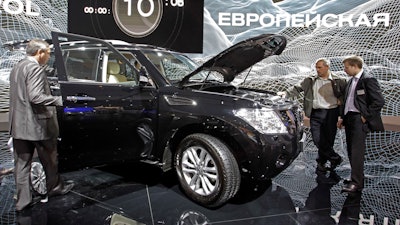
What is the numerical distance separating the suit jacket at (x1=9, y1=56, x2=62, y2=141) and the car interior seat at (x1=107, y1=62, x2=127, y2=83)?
32.1 inches

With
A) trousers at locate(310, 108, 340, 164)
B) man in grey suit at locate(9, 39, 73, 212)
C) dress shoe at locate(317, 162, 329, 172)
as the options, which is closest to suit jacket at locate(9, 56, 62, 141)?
man in grey suit at locate(9, 39, 73, 212)

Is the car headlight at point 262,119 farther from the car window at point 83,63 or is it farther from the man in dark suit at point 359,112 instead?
the car window at point 83,63

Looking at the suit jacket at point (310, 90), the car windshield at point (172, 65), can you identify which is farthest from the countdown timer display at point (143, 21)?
the suit jacket at point (310, 90)

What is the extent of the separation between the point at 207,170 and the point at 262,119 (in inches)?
28.8

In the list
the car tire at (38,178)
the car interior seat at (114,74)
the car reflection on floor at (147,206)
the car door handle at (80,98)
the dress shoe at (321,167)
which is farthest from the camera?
the dress shoe at (321,167)

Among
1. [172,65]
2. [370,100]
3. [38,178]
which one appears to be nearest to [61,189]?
[38,178]

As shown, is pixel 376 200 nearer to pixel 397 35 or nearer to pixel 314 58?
pixel 314 58

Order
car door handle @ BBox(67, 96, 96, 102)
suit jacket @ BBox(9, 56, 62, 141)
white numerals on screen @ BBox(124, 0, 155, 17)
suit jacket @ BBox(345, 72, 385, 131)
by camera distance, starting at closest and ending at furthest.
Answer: suit jacket @ BBox(9, 56, 62, 141)
car door handle @ BBox(67, 96, 96, 102)
suit jacket @ BBox(345, 72, 385, 131)
white numerals on screen @ BBox(124, 0, 155, 17)

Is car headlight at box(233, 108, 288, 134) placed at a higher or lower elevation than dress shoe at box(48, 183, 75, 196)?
higher

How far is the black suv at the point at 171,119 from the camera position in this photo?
3.23m

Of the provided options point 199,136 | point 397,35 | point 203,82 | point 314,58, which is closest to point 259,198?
point 199,136

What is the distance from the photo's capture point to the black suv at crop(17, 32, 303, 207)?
3.23 metres

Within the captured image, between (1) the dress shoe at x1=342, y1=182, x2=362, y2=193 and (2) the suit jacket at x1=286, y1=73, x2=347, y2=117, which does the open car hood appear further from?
(1) the dress shoe at x1=342, y1=182, x2=362, y2=193

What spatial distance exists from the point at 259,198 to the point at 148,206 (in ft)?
4.01
